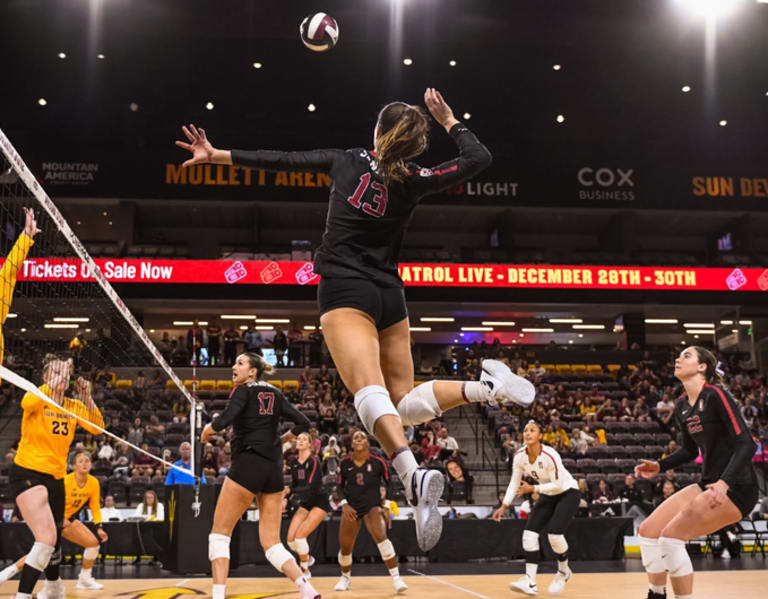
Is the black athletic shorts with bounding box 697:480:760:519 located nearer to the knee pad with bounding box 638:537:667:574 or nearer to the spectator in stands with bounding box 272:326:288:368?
the knee pad with bounding box 638:537:667:574

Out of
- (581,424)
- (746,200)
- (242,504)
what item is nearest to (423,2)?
(581,424)

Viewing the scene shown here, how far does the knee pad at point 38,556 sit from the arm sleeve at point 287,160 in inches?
170

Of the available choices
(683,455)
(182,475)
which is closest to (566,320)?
(182,475)

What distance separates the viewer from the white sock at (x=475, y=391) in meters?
3.86

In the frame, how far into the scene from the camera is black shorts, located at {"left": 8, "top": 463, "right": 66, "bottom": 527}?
6.74 metres

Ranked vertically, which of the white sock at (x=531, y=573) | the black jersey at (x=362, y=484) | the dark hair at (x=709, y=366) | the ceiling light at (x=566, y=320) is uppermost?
the ceiling light at (x=566, y=320)

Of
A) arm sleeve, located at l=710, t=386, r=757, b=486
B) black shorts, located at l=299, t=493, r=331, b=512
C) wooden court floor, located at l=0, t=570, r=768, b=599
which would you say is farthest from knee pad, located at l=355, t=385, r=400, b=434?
black shorts, located at l=299, t=493, r=331, b=512

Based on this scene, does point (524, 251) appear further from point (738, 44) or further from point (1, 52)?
point (1, 52)

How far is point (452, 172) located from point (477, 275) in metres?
26.5

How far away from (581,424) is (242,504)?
56.4 feet

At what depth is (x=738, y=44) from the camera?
27.2 m

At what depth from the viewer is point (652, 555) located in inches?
241

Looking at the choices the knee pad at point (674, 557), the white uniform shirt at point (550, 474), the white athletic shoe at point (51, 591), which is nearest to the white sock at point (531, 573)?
the white uniform shirt at point (550, 474)

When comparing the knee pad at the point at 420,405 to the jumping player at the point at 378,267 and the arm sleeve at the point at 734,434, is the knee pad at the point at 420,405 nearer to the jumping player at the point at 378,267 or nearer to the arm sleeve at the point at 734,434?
the jumping player at the point at 378,267
